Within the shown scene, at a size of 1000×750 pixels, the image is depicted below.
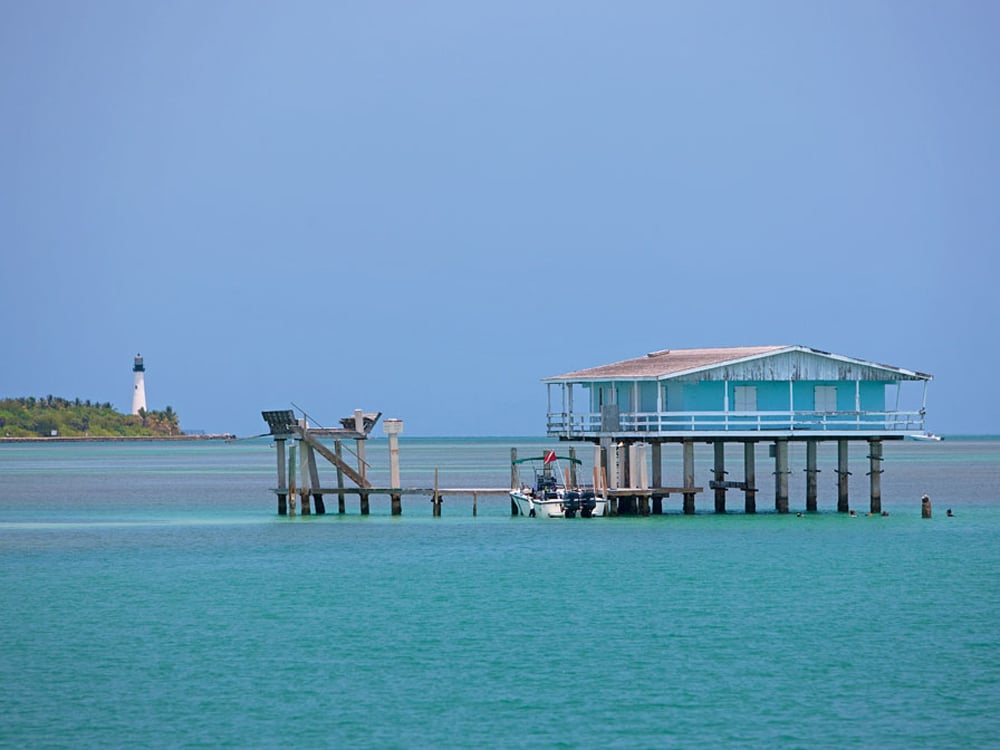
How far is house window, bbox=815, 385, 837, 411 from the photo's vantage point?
181 feet

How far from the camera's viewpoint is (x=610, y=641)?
3203 centimetres

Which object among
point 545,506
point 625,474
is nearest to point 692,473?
point 625,474

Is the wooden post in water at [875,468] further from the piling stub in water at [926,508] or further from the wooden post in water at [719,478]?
the wooden post in water at [719,478]

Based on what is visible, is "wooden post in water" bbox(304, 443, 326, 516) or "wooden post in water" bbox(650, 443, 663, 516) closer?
"wooden post in water" bbox(650, 443, 663, 516)

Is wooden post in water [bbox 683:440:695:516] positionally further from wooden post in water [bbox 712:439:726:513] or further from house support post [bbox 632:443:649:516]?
house support post [bbox 632:443:649:516]

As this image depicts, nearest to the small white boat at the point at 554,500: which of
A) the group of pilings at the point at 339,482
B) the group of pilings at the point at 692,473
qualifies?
the group of pilings at the point at 692,473

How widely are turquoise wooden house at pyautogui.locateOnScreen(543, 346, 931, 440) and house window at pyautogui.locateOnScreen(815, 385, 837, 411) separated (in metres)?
0.03

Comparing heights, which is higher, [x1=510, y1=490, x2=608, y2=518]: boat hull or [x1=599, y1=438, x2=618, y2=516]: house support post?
[x1=599, y1=438, x2=618, y2=516]: house support post

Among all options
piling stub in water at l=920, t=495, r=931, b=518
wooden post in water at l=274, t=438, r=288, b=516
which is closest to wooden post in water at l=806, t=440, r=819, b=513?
piling stub in water at l=920, t=495, r=931, b=518

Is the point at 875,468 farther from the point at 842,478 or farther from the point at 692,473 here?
the point at 692,473

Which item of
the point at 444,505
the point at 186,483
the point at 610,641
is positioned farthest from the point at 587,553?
the point at 186,483

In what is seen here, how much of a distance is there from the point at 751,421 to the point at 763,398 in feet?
2.89

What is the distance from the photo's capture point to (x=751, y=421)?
180ft

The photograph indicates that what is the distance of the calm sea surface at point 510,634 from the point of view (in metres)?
25.1
